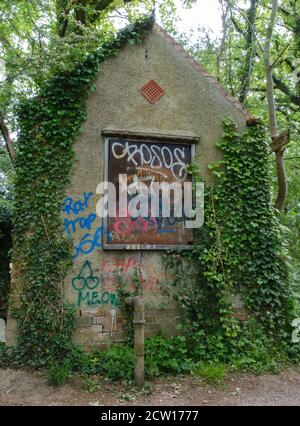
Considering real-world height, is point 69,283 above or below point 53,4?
below

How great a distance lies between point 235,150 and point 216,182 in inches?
25.8

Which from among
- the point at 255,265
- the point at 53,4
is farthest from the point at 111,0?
the point at 255,265

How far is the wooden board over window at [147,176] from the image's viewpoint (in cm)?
607

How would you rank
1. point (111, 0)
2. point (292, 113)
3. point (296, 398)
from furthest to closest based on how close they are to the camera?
point (292, 113)
point (111, 0)
point (296, 398)

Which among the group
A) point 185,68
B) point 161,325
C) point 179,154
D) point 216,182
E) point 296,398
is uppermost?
point 185,68

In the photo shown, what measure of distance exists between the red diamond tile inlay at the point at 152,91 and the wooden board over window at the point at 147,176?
0.75m

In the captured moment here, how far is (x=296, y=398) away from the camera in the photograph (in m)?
4.96

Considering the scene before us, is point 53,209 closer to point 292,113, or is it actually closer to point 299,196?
point 299,196

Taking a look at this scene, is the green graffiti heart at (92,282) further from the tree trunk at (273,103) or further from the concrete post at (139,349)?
the tree trunk at (273,103)

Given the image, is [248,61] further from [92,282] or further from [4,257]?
[4,257]

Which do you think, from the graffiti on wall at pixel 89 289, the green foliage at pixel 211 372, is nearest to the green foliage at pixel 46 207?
the graffiti on wall at pixel 89 289

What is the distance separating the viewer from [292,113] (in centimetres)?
1510
